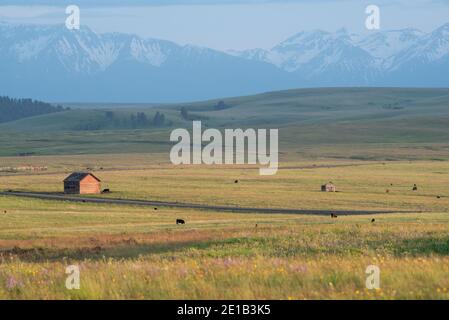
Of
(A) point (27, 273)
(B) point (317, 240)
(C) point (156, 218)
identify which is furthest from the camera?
(C) point (156, 218)

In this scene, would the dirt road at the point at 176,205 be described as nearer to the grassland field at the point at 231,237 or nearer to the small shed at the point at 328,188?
the grassland field at the point at 231,237

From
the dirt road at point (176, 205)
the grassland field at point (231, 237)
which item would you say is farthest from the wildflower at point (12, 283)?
the dirt road at point (176, 205)

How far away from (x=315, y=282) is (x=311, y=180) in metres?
81.3

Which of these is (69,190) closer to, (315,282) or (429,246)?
(429,246)

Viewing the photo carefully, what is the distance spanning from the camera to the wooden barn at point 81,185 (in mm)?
85000

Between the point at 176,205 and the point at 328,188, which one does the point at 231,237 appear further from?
the point at 328,188

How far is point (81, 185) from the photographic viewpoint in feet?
279

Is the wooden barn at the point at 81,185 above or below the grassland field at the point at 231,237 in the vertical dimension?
above

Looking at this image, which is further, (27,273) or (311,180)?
(311,180)

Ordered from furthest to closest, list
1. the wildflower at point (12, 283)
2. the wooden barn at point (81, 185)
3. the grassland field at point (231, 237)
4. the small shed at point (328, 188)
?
the small shed at point (328, 188), the wooden barn at point (81, 185), the wildflower at point (12, 283), the grassland field at point (231, 237)

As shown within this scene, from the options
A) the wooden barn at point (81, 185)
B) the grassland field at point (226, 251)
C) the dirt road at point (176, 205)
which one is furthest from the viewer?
the wooden barn at point (81, 185)

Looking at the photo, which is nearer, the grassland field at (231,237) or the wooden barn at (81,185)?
the grassland field at (231,237)

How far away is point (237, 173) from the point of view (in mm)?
110562
